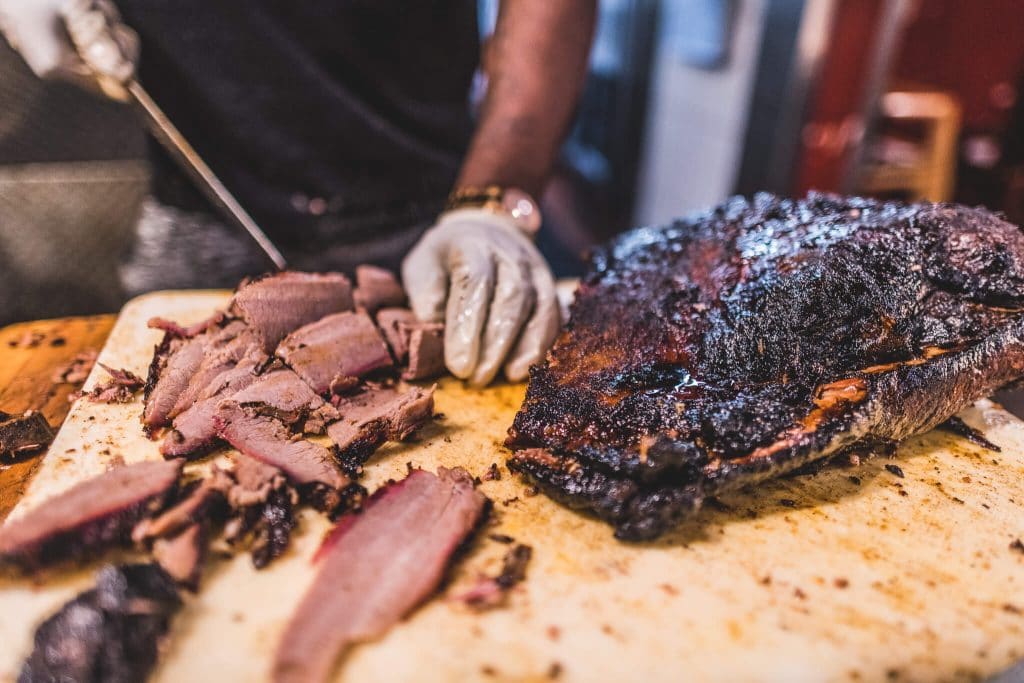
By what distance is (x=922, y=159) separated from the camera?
7523 mm

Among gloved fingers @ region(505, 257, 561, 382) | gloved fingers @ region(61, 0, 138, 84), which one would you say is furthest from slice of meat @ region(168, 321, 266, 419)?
gloved fingers @ region(61, 0, 138, 84)

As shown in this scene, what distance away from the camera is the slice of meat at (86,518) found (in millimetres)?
1686

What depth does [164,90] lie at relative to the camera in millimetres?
3623

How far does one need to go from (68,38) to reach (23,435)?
192 centimetres

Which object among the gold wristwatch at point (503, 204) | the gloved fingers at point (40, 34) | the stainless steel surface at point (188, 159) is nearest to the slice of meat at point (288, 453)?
the stainless steel surface at point (188, 159)

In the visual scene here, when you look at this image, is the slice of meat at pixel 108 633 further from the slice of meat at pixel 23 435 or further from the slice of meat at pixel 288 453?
the slice of meat at pixel 23 435

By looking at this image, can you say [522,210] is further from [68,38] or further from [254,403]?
[68,38]

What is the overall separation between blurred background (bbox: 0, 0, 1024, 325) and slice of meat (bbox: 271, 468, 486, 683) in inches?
110

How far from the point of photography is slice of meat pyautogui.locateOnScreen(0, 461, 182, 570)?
169cm

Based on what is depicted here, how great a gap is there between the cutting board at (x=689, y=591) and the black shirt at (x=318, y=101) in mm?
2063

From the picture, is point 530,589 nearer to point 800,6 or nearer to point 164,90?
point 164,90

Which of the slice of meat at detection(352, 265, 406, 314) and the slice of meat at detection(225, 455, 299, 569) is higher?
the slice of meat at detection(352, 265, 406, 314)

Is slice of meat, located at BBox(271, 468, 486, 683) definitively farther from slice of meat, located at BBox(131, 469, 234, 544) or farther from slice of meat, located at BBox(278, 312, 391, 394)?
slice of meat, located at BBox(278, 312, 391, 394)

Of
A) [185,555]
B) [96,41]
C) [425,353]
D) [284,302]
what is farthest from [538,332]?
[96,41]
